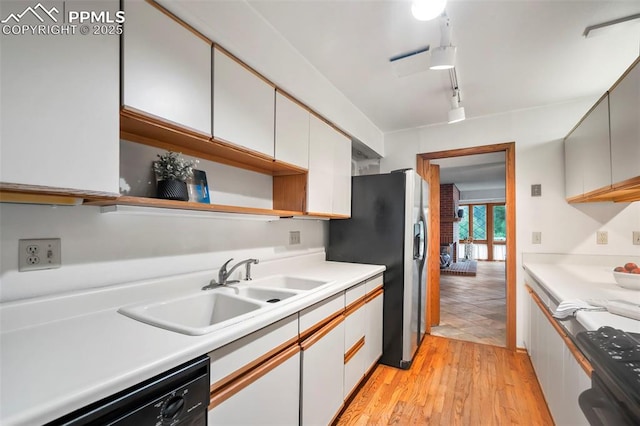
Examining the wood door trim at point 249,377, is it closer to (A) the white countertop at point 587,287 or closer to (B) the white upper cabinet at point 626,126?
(A) the white countertop at point 587,287

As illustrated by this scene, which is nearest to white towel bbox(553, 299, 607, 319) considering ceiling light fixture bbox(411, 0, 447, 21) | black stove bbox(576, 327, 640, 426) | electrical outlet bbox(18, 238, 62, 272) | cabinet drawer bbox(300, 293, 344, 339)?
black stove bbox(576, 327, 640, 426)

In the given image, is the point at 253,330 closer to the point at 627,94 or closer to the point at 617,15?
the point at 627,94

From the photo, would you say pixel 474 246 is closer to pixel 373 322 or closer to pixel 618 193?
pixel 618 193

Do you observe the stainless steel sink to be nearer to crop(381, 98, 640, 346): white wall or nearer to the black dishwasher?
the black dishwasher

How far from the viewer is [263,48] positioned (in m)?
1.61

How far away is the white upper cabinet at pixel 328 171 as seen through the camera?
211cm

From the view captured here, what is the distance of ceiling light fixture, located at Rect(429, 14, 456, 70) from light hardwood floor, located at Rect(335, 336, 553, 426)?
2.17 metres

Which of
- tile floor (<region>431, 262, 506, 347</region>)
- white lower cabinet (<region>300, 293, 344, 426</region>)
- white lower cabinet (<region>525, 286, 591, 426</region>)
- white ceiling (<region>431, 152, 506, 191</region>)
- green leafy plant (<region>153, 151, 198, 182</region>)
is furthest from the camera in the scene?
white ceiling (<region>431, 152, 506, 191</region>)

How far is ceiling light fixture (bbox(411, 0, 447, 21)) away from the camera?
1261 mm

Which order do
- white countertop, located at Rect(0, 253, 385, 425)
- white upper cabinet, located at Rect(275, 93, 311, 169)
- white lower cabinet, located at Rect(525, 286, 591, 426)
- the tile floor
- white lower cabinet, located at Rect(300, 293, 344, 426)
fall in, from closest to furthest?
white countertop, located at Rect(0, 253, 385, 425), white lower cabinet, located at Rect(525, 286, 591, 426), white lower cabinet, located at Rect(300, 293, 344, 426), white upper cabinet, located at Rect(275, 93, 311, 169), the tile floor

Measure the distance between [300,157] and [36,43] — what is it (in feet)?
4.39

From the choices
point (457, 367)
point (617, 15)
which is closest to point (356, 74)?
point (617, 15)

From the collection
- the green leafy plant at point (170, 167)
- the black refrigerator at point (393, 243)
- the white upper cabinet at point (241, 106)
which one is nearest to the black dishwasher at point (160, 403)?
the green leafy plant at point (170, 167)

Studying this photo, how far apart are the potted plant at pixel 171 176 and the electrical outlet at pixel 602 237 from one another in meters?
3.29
